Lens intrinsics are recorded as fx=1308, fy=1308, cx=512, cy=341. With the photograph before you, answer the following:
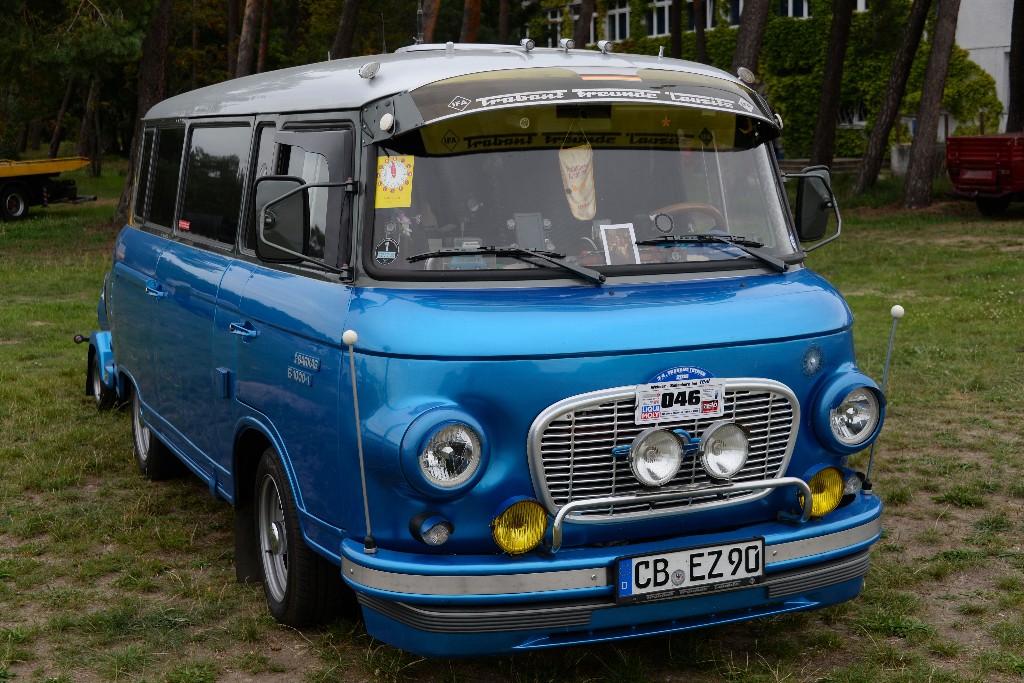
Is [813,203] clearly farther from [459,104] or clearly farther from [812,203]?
[459,104]

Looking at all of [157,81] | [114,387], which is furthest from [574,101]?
[157,81]

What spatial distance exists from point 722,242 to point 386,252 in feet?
4.74

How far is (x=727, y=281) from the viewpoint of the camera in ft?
17.2

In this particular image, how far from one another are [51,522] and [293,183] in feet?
10.4

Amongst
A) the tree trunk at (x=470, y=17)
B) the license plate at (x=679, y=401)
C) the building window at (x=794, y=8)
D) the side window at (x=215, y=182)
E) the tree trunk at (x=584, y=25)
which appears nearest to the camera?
the license plate at (x=679, y=401)

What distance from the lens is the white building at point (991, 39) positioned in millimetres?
42500

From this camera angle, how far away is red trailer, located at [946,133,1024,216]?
24.5m

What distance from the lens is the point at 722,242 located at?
5.48 meters

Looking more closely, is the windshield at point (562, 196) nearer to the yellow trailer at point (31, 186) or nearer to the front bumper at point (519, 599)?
the front bumper at point (519, 599)

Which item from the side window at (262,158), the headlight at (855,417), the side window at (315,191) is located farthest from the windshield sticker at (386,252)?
the headlight at (855,417)

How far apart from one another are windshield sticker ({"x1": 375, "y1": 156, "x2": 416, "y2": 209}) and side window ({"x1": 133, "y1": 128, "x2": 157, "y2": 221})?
3.25m

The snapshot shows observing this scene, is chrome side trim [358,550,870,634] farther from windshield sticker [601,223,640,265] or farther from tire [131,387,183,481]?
tire [131,387,183,481]

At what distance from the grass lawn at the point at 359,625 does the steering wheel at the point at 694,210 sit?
175cm

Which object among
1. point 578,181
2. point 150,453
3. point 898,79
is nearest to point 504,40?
point 898,79
